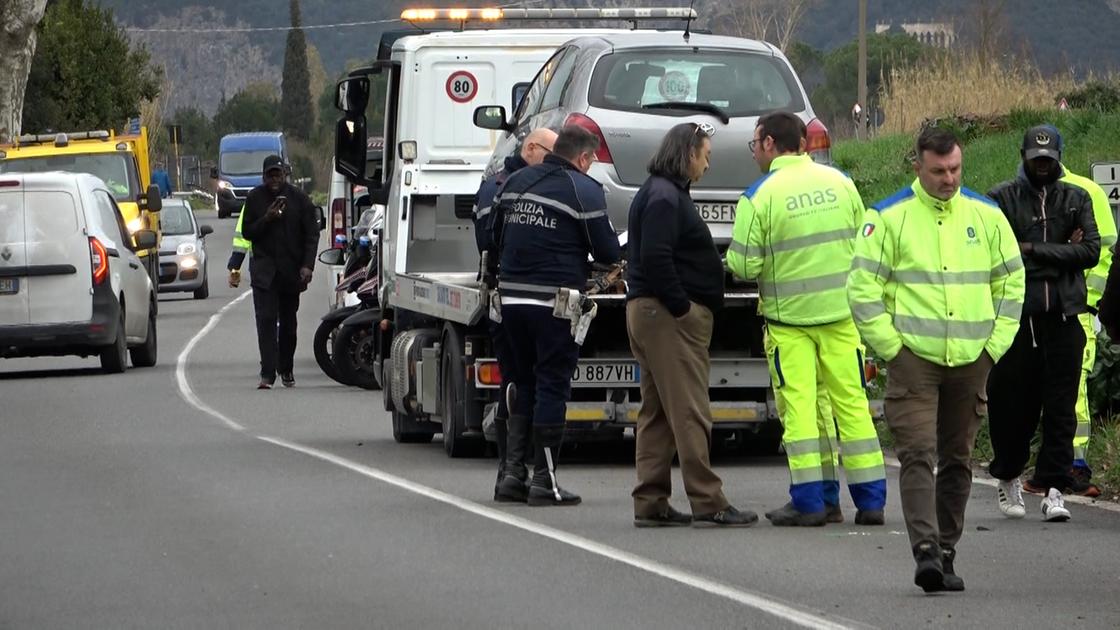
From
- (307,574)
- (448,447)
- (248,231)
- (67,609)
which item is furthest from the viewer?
(248,231)

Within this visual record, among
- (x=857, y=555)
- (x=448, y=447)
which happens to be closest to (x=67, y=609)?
(x=857, y=555)

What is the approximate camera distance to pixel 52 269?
2175 centimetres

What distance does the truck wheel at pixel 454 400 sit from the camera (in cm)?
1354

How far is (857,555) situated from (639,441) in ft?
5.00

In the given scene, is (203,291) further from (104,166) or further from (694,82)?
(694,82)

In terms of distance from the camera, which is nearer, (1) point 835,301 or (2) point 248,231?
(1) point 835,301

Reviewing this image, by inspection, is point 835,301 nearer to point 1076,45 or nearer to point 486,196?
point 486,196

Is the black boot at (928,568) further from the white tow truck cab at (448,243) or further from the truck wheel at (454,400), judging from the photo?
the truck wheel at (454,400)

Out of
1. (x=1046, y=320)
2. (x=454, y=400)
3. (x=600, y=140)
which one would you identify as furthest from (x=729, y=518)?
(x=454, y=400)

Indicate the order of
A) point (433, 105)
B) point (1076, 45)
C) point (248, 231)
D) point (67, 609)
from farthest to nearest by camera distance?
1. point (1076, 45)
2. point (248, 231)
3. point (433, 105)
4. point (67, 609)

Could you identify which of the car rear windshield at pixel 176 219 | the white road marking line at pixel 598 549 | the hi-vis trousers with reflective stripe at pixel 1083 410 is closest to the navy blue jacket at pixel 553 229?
the white road marking line at pixel 598 549

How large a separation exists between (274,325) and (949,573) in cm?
1204

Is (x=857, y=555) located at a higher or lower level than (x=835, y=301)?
lower

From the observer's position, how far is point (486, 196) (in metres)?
12.2
